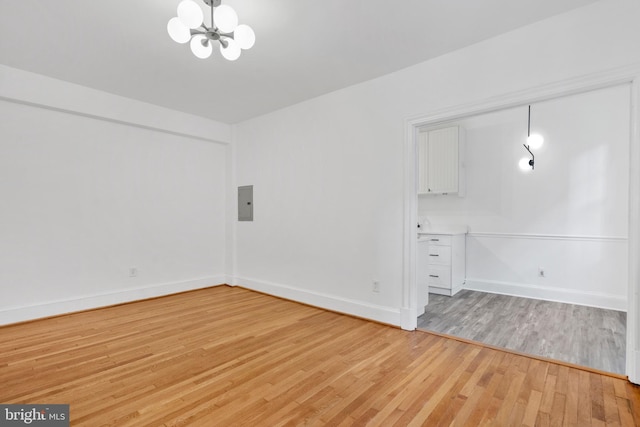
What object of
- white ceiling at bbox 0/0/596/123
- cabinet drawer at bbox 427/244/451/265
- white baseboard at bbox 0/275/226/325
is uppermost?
white ceiling at bbox 0/0/596/123

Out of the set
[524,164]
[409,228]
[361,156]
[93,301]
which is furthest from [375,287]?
[93,301]

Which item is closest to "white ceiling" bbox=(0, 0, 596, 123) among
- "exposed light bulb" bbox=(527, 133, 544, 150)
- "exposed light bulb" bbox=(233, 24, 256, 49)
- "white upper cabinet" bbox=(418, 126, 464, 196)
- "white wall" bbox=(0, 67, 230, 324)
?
"exposed light bulb" bbox=(233, 24, 256, 49)

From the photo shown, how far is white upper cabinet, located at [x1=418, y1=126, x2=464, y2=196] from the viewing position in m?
4.78

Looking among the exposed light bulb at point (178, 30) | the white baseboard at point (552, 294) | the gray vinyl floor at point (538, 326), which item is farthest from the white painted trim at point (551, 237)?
the exposed light bulb at point (178, 30)

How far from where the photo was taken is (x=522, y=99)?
2486mm

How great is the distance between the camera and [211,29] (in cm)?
215

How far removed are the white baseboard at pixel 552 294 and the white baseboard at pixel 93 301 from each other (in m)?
4.37

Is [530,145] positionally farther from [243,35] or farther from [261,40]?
[243,35]

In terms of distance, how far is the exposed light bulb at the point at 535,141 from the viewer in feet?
14.2

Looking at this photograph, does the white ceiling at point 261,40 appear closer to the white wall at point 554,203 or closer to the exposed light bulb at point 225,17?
the exposed light bulb at point 225,17

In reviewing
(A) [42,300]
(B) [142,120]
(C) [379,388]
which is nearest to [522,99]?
(C) [379,388]

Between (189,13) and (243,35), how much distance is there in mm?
378

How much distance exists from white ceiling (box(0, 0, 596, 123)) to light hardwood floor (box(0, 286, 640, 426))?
8.87ft

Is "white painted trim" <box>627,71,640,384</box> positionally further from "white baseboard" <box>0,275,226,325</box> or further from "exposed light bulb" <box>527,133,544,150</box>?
"white baseboard" <box>0,275,226,325</box>
